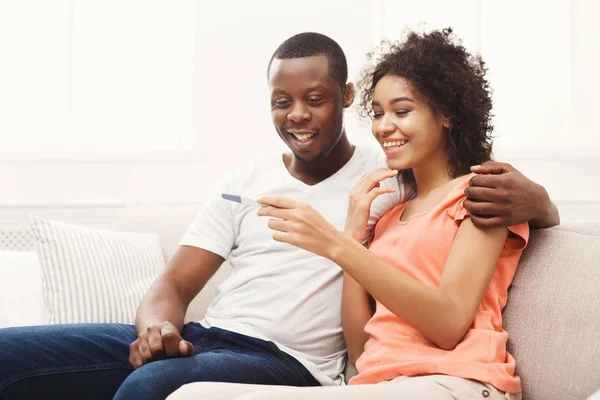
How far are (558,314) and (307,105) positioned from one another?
2.35ft

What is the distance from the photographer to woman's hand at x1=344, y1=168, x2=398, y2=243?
1504mm

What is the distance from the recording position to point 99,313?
79.7 inches

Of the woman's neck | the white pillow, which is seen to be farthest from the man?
the white pillow

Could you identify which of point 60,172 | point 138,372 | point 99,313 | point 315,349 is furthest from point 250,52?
point 138,372

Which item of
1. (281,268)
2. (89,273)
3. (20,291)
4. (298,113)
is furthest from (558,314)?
(20,291)

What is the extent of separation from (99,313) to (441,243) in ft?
3.43

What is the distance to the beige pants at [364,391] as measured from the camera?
1.06 metres

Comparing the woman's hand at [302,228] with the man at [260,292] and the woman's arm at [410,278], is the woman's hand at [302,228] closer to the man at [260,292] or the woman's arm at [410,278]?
the woman's arm at [410,278]

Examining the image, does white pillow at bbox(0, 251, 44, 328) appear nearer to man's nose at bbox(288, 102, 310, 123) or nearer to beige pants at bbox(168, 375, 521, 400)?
man's nose at bbox(288, 102, 310, 123)

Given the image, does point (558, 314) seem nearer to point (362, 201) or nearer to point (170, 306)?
point (362, 201)

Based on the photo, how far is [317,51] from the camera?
1.75 m

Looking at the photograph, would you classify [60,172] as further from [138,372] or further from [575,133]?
[575,133]

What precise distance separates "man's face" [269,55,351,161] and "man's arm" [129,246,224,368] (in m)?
0.34

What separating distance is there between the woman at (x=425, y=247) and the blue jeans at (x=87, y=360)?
6.8 inches
